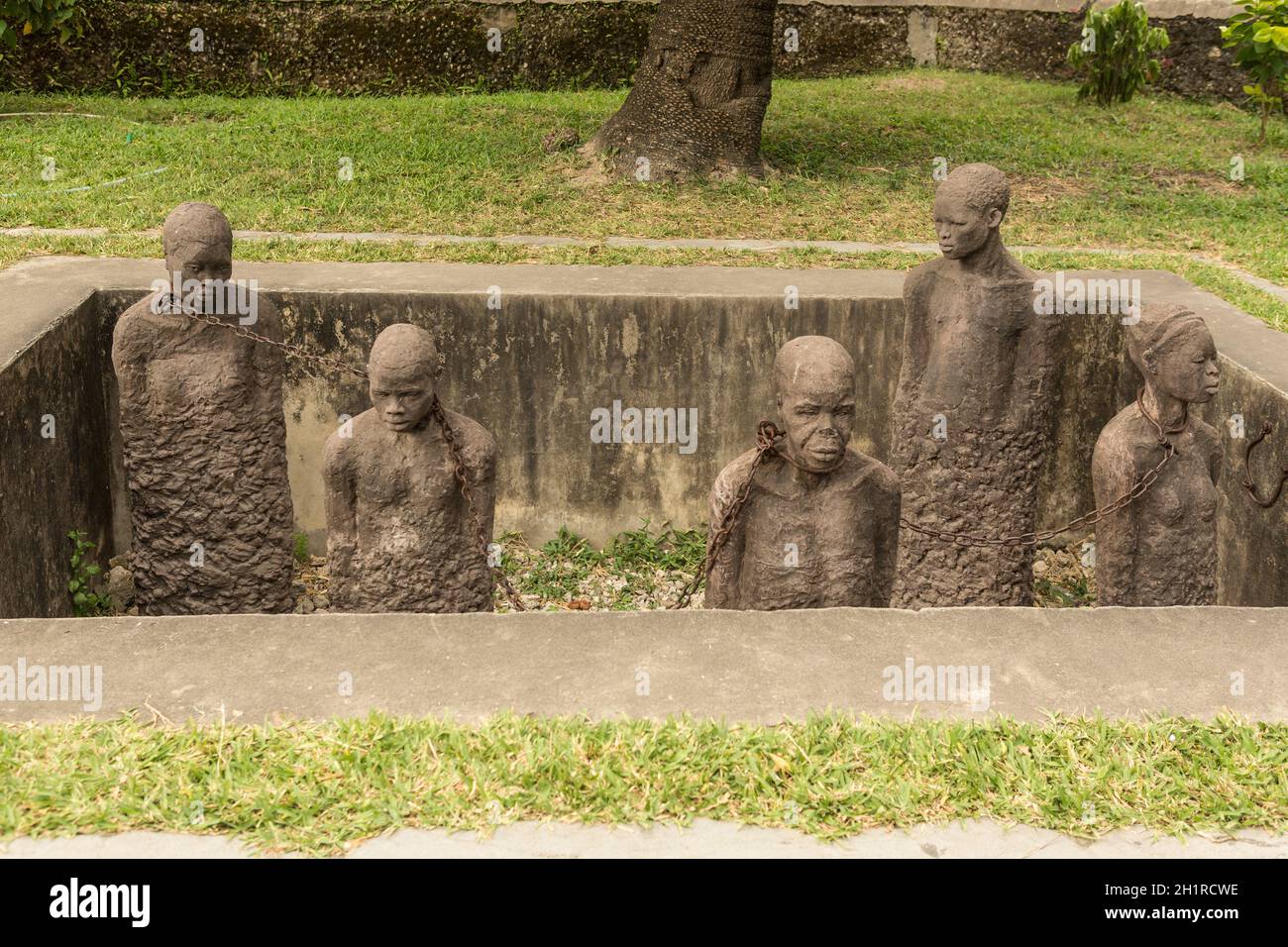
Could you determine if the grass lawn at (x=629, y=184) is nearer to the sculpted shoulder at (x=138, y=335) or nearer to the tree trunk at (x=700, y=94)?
the tree trunk at (x=700, y=94)

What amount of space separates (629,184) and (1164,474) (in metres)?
5.99

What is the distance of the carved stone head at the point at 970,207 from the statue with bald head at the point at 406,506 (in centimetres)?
217

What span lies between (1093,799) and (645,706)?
1.13 meters

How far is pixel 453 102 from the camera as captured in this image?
1332 centimetres

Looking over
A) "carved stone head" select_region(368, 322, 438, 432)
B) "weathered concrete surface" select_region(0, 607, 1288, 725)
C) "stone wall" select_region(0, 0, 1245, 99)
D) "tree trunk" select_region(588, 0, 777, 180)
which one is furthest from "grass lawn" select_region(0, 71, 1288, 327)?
"weathered concrete surface" select_region(0, 607, 1288, 725)

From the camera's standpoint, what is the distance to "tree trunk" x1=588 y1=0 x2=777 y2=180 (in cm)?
1108

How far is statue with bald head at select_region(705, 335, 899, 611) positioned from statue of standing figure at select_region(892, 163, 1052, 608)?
1.15m

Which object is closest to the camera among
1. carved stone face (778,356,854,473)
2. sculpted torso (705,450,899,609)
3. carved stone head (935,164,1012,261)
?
carved stone face (778,356,854,473)

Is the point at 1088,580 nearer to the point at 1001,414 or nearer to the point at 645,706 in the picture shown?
the point at 1001,414

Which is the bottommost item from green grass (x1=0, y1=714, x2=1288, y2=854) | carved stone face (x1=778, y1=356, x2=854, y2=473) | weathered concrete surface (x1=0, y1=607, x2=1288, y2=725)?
green grass (x1=0, y1=714, x2=1288, y2=854)

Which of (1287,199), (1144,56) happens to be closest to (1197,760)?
(1287,199)

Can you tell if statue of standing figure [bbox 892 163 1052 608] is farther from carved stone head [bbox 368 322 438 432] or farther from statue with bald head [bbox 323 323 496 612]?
carved stone head [bbox 368 322 438 432]

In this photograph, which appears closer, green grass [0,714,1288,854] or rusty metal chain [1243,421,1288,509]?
green grass [0,714,1288,854]

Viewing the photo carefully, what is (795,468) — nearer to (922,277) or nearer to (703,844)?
(922,277)
